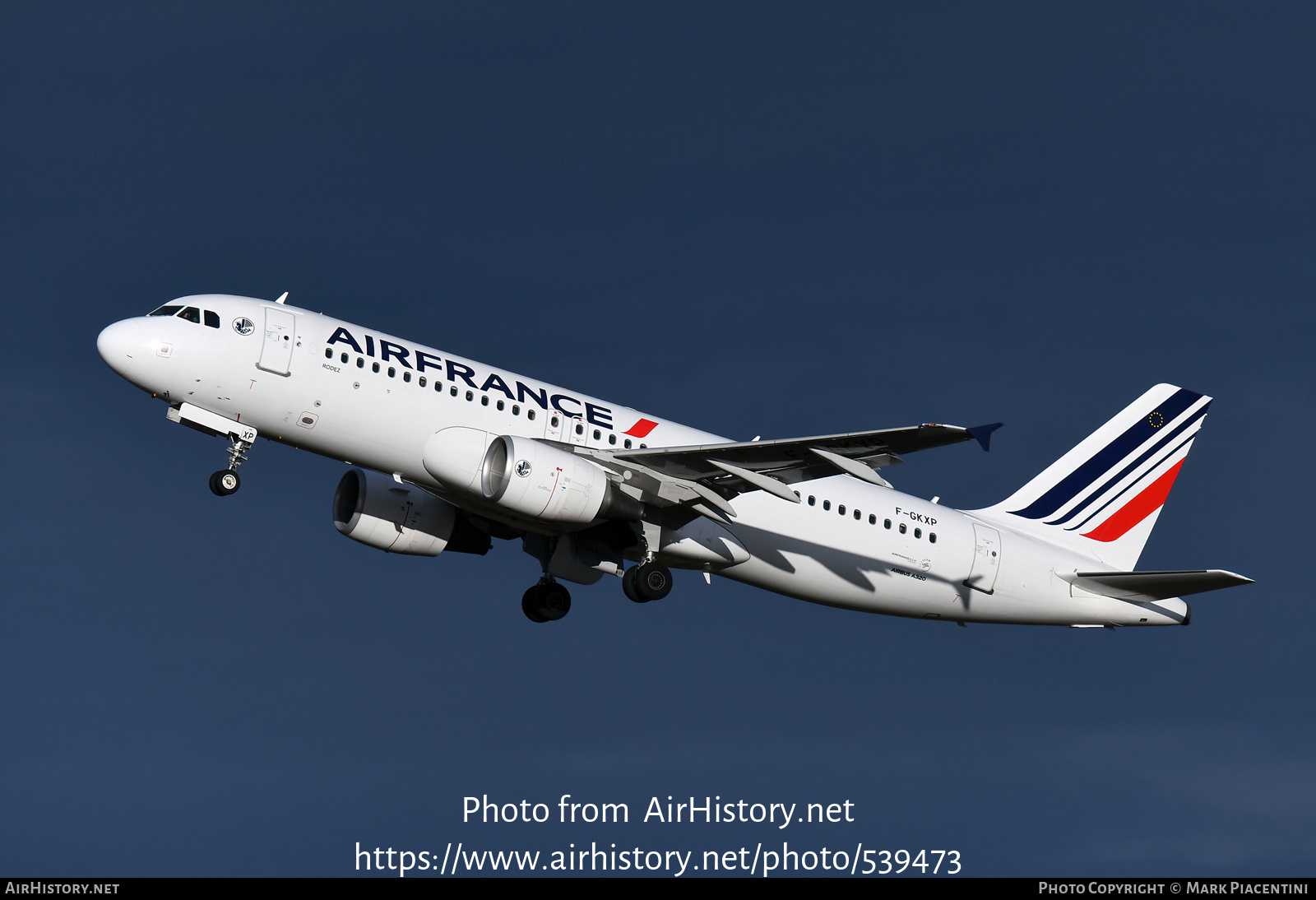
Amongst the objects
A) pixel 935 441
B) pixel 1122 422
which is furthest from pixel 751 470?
pixel 1122 422

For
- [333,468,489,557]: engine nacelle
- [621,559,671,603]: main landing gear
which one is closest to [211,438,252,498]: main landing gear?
[333,468,489,557]: engine nacelle

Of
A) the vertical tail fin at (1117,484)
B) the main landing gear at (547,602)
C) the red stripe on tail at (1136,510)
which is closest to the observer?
the main landing gear at (547,602)

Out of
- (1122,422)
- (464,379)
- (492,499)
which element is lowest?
(492,499)

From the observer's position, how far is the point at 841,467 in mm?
34031

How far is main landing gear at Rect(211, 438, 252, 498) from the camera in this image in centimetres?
3528

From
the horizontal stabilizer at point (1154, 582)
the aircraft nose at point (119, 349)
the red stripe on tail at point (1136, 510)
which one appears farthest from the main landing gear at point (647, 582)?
the red stripe on tail at point (1136, 510)

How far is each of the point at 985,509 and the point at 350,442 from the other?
18.9 metres

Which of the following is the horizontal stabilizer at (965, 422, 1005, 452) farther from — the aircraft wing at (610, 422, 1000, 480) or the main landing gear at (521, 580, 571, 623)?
the main landing gear at (521, 580, 571, 623)

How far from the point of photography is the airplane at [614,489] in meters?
35.2

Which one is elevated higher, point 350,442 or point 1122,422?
point 1122,422

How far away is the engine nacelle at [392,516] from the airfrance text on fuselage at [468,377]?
5.00 m

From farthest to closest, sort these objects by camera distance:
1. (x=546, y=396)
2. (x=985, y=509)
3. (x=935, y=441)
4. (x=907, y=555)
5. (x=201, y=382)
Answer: (x=985, y=509), (x=907, y=555), (x=546, y=396), (x=201, y=382), (x=935, y=441)

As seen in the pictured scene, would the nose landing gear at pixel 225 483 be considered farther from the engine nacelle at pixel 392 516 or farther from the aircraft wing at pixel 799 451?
the aircraft wing at pixel 799 451

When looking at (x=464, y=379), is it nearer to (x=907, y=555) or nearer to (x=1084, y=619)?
(x=907, y=555)
